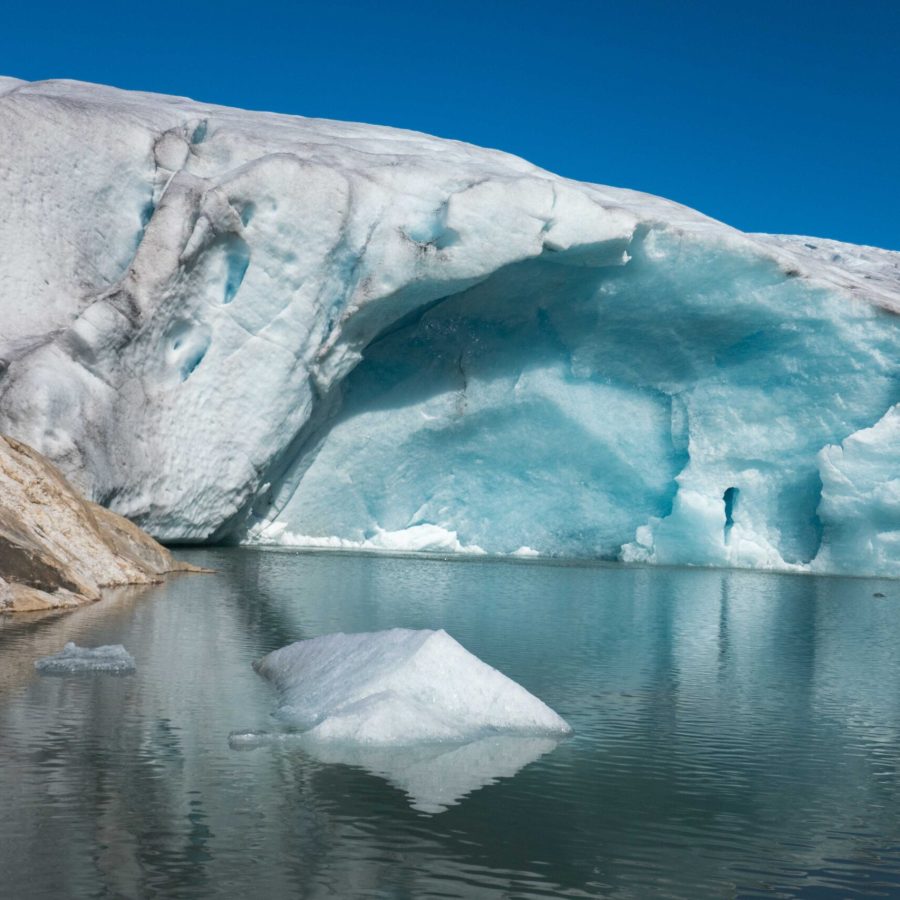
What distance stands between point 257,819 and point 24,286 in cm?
1646

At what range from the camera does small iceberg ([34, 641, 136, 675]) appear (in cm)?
804

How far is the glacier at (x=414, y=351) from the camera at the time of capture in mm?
19844

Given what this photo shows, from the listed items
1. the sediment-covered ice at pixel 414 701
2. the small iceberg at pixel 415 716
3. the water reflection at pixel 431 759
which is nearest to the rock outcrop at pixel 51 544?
the small iceberg at pixel 415 716

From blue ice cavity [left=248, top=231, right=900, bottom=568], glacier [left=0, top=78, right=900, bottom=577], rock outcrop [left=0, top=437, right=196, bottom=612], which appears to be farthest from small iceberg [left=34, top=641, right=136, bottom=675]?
blue ice cavity [left=248, top=231, right=900, bottom=568]

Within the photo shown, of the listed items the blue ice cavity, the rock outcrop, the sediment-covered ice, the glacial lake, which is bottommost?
the glacial lake

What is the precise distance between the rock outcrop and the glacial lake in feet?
2.87

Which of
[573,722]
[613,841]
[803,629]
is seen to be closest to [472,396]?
[803,629]

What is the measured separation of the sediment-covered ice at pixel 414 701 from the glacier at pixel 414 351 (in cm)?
1155

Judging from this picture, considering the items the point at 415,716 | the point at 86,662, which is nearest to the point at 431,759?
the point at 415,716

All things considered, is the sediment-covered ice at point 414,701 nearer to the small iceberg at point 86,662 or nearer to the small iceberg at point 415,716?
the small iceberg at point 415,716

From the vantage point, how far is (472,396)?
24.5m

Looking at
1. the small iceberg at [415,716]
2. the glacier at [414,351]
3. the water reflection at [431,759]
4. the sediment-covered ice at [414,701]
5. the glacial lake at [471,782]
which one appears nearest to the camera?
the glacial lake at [471,782]

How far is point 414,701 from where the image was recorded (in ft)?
22.1

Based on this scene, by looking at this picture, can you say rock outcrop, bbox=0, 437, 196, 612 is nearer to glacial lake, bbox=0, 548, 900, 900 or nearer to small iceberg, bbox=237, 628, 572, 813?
glacial lake, bbox=0, 548, 900, 900
